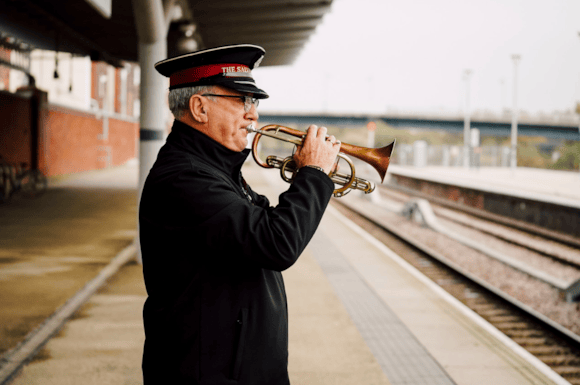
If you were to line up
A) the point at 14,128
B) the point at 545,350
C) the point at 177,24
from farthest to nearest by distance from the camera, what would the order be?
the point at 14,128 < the point at 177,24 < the point at 545,350

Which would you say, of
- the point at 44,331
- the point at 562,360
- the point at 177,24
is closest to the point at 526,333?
the point at 562,360

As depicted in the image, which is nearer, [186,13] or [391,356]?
[391,356]

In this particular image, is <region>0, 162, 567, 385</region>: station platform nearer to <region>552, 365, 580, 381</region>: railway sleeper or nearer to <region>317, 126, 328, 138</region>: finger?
<region>552, 365, 580, 381</region>: railway sleeper

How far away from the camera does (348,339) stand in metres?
4.45

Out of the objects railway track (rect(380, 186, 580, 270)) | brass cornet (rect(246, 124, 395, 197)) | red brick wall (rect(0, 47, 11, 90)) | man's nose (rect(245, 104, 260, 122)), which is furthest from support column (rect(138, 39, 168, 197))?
red brick wall (rect(0, 47, 11, 90))

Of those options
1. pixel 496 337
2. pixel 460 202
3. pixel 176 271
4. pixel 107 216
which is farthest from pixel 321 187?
pixel 460 202

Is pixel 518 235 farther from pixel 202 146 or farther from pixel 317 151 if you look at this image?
pixel 202 146

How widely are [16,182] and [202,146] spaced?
13458 mm

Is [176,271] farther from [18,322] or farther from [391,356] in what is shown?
[18,322]

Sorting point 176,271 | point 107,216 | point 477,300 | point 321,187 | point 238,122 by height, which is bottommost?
point 477,300

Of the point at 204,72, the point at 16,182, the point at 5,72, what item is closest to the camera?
the point at 204,72

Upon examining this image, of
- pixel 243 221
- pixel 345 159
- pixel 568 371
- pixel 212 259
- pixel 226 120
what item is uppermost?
pixel 226 120

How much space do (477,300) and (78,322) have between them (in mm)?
5096

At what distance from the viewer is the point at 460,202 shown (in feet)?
63.5
